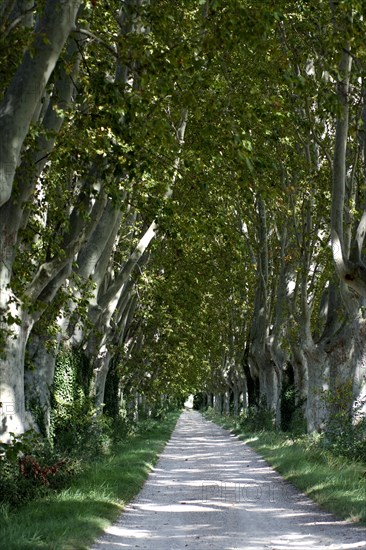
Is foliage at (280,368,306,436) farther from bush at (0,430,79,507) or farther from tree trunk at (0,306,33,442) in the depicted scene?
tree trunk at (0,306,33,442)

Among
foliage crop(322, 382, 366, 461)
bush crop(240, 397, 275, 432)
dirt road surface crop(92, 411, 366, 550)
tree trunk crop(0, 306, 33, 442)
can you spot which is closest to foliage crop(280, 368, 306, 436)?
bush crop(240, 397, 275, 432)

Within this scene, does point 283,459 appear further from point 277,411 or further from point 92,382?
point 277,411

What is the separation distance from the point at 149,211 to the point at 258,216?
12140mm

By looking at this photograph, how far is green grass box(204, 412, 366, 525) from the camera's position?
33.6ft

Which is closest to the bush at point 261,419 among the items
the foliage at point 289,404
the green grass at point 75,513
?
the foliage at point 289,404

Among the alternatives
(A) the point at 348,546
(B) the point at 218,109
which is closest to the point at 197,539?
(A) the point at 348,546

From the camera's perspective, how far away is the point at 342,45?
36.9 feet

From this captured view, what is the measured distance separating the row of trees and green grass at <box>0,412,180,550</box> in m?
1.42

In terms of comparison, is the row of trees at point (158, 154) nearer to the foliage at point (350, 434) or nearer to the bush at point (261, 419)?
the foliage at point (350, 434)

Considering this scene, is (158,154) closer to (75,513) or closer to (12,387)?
(12,387)

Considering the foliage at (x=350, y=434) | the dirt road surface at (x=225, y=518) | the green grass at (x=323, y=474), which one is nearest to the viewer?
the dirt road surface at (x=225, y=518)

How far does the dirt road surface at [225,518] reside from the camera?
8.36 m

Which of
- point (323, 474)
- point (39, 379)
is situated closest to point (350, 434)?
point (323, 474)

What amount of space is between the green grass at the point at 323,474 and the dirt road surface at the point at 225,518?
0.61 feet
